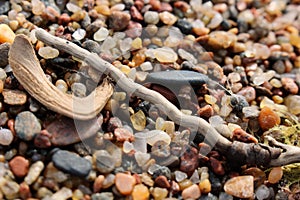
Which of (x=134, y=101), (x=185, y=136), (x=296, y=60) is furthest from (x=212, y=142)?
(x=296, y=60)

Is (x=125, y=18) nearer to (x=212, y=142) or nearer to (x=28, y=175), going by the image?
(x=212, y=142)

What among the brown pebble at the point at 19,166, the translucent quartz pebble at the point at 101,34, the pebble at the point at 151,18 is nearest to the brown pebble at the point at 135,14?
the pebble at the point at 151,18

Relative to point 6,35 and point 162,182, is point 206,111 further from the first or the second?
point 6,35

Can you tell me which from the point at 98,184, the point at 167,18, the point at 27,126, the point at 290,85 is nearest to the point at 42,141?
the point at 27,126

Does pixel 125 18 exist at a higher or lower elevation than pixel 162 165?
higher

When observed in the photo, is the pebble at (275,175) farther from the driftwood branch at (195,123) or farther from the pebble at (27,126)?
the pebble at (27,126)
